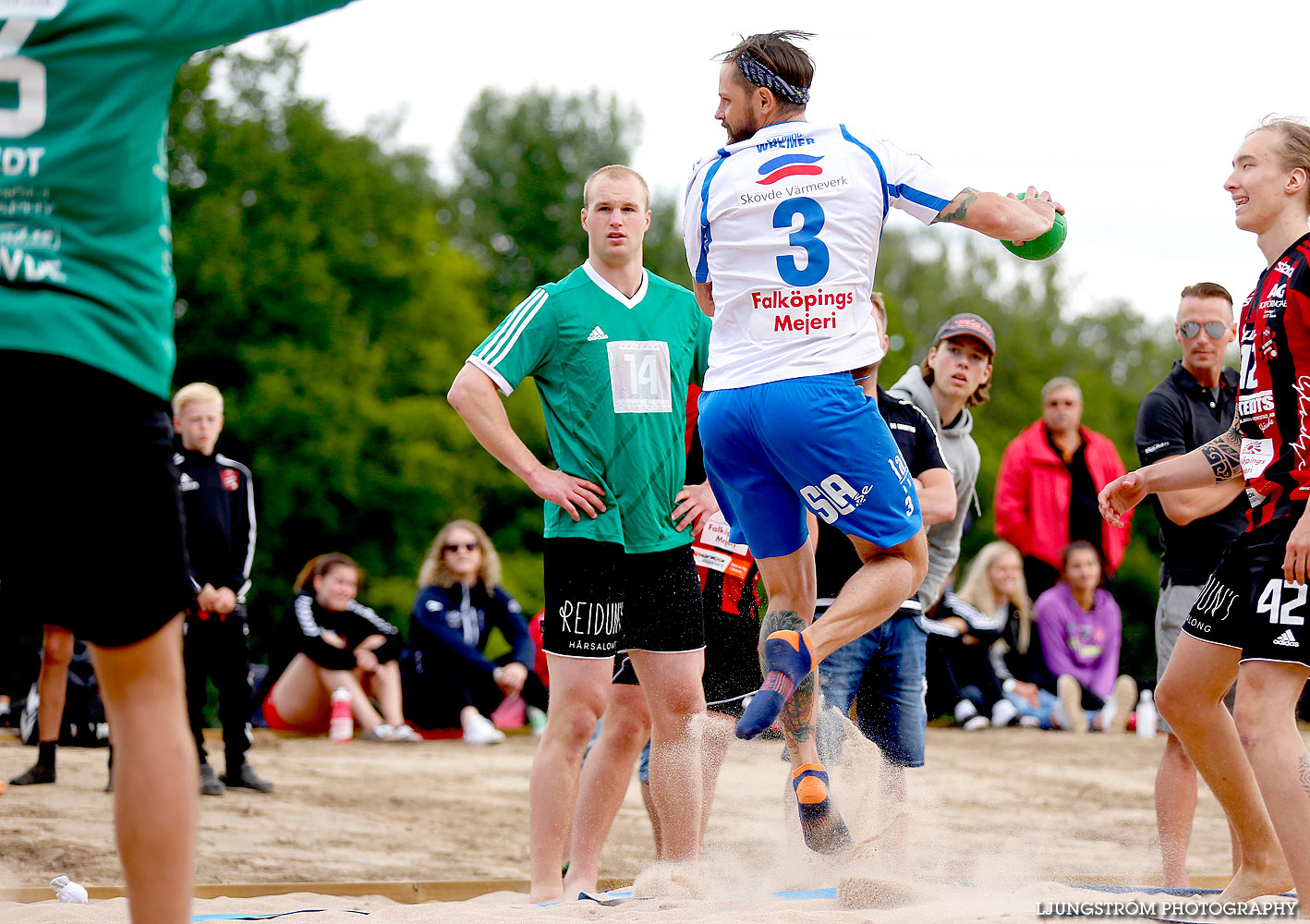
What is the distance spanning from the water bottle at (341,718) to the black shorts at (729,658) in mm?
5862

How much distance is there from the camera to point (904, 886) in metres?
4.13

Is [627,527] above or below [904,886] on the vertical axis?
above

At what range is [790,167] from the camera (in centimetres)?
401

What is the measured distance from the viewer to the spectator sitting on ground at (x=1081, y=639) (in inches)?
448

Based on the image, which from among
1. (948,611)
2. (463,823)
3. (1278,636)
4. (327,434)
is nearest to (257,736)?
(463,823)

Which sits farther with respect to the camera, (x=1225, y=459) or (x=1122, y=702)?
(x=1122, y=702)

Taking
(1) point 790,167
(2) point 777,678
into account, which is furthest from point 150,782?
(1) point 790,167

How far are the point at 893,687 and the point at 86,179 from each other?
3.82m

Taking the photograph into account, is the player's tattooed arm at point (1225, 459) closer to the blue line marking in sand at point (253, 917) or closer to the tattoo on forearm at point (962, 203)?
the tattoo on forearm at point (962, 203)

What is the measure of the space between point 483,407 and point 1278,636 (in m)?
2.74

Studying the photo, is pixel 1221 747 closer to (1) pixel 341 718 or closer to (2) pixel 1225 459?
(2) pixel 1225 459

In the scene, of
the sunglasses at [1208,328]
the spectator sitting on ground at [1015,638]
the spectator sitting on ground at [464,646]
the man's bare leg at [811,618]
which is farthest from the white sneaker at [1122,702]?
the man's bare leg at [811,618]

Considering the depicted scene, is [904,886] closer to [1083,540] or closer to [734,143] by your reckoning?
[734,143]

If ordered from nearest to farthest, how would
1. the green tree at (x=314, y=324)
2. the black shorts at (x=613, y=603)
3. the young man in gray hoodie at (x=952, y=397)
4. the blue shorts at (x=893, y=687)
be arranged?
the black shorts at (x=613, y=603), the blue shorts at (x=893, y=687), the young man in gray hoodie at (x=952, y=397), the green tree at (x=314, y=324)
